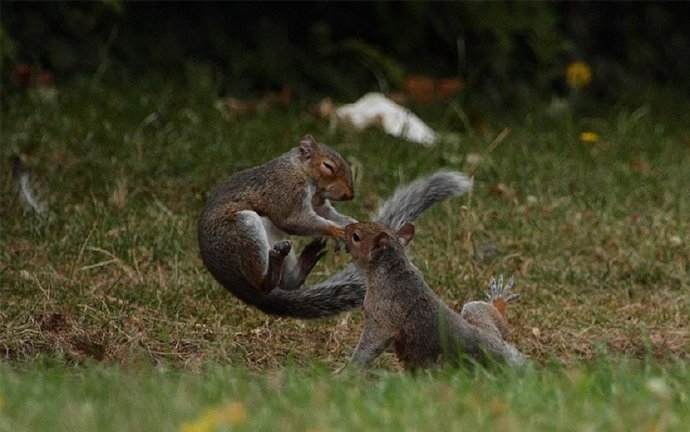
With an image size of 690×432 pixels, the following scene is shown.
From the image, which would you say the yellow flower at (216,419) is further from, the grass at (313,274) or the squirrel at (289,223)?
the squirrel at (289,223)

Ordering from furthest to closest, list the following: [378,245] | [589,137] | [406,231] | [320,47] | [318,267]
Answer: [320,47]
[589,137]
[318,267]
[406,231]
[378,245]

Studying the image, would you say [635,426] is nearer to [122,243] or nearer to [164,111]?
[122,243]

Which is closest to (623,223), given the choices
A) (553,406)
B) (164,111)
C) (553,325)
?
(553,325)

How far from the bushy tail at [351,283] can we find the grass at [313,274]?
216 mm

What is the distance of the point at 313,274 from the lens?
7289mm

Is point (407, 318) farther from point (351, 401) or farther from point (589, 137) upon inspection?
point (589, 137)

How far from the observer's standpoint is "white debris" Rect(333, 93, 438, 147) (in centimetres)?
973

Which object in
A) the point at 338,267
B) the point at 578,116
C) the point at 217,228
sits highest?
the point at 217,228

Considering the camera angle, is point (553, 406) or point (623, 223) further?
point (623, 223)

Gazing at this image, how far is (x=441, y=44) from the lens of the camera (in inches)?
466

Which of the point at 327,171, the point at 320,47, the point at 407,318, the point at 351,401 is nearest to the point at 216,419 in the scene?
the point at 351,401

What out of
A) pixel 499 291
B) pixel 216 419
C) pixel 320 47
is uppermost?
pixel 216 419

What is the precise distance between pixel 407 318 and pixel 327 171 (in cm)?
119

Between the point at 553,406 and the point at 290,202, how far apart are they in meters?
2.41
